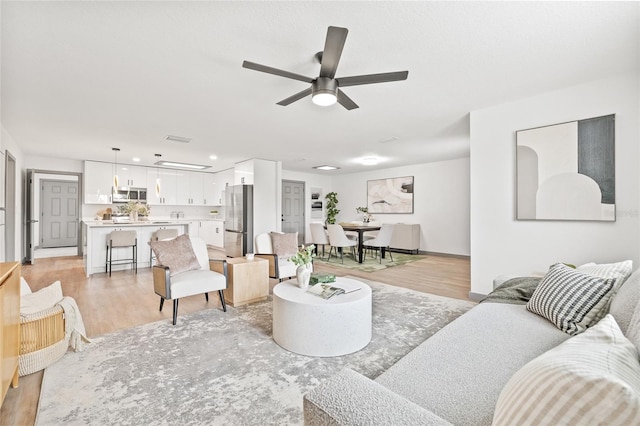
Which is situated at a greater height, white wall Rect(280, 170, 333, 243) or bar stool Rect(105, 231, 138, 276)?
white wall Rect(280, 170, 333, 243)

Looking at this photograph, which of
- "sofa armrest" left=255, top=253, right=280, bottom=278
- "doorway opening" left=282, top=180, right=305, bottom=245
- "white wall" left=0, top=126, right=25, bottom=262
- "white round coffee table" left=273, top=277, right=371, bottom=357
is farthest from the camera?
"doorway opening" left=282, top=180, right=305, bottom=245

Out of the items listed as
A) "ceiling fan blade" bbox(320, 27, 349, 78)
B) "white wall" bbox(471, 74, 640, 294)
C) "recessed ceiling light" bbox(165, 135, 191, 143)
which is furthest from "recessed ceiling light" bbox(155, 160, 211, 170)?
"white wall" bbox(471, 74, 640, 294)

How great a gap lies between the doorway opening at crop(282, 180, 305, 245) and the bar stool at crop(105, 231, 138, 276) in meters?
3.91

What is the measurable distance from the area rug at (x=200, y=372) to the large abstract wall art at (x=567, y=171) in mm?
1579

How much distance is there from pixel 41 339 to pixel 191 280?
117 cm

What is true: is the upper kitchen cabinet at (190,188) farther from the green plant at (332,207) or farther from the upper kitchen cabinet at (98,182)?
the green plant at (332,207)

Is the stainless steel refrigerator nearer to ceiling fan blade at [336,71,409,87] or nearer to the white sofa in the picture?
ceiling fan blade at [336,71,409,87]

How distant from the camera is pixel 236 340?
2.51 meters

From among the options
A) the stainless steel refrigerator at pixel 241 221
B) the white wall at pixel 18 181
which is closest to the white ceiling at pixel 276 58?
the white wall at pixel 18 181

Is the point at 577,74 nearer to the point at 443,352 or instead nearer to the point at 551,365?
the point at 443,352

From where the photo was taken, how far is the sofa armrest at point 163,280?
2.88 meters

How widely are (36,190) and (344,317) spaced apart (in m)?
8.13

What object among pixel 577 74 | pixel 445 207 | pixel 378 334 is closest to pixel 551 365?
pixel 378 334

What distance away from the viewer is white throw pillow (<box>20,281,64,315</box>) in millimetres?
2080
